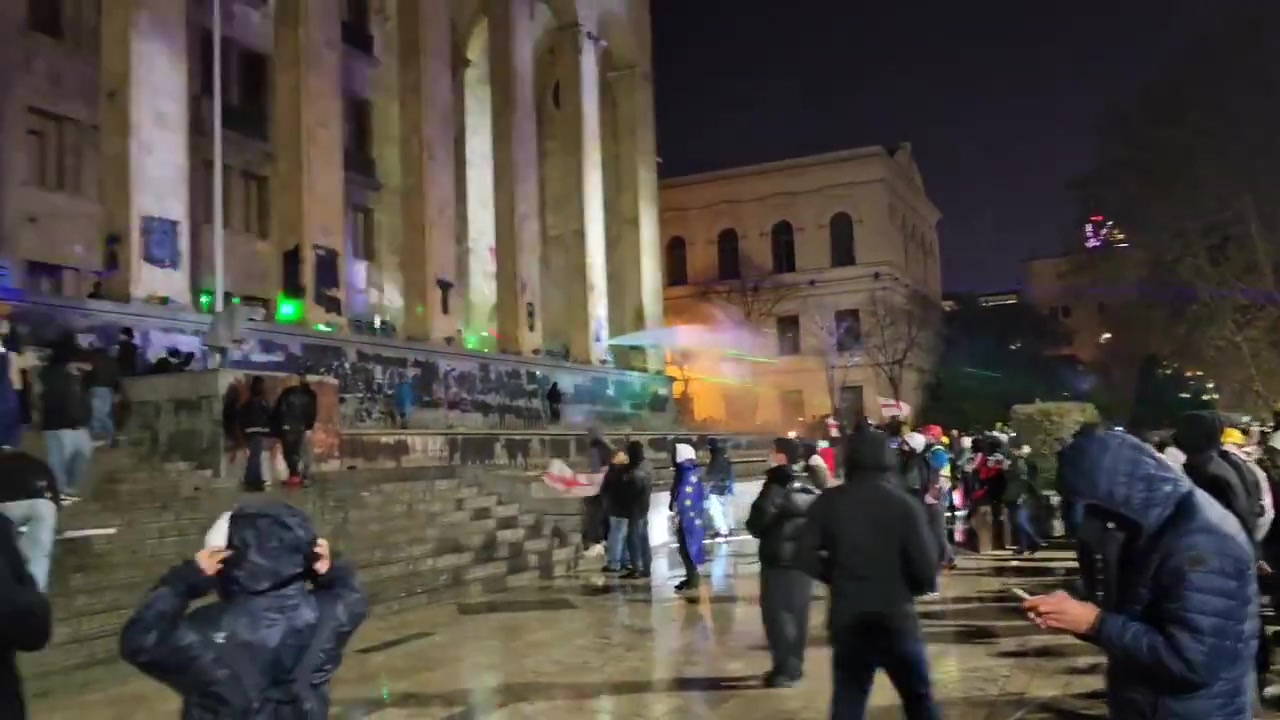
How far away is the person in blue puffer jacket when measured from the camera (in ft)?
9.02

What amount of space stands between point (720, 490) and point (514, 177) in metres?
16.9

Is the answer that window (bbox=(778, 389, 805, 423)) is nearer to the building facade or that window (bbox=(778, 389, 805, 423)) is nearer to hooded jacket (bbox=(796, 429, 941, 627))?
the building facade

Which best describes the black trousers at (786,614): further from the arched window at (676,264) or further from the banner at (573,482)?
the arched window at (676,264)

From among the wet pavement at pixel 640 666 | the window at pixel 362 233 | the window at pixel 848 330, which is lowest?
the wet pavement at pixel 640 666

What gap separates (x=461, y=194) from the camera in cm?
3456

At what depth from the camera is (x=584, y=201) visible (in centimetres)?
3544

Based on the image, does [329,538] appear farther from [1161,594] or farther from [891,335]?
[891,335]

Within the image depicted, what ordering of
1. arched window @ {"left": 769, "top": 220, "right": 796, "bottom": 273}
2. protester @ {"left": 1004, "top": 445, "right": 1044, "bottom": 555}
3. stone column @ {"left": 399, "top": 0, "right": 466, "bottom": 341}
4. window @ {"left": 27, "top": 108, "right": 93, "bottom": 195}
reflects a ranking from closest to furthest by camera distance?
protester @ {"left": 1004, "top": 445, "right": 1044, "bottom": 555} < window @ {"left": 27, "top": 108, "right": 93, "bottom": 195} < stone column @ {"left": 399, "top": 0, "right": 466, "bottom": 341} < arched window @ {"left": 769, "top": 220, "right": 796, "bottom": 273}

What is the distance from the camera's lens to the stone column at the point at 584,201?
3503cm

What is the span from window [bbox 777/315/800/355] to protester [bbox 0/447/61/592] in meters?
47.2

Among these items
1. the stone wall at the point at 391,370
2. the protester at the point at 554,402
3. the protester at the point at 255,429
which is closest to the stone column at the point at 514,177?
the protester at the point at 554,402

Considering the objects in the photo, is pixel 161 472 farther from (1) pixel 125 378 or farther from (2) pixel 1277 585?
(2) pixel 1277 585

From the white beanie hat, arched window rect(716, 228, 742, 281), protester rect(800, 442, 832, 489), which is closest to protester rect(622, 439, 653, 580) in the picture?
protester rect(800, 442, 832, 489)

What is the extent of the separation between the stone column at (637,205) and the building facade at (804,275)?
437 inches
